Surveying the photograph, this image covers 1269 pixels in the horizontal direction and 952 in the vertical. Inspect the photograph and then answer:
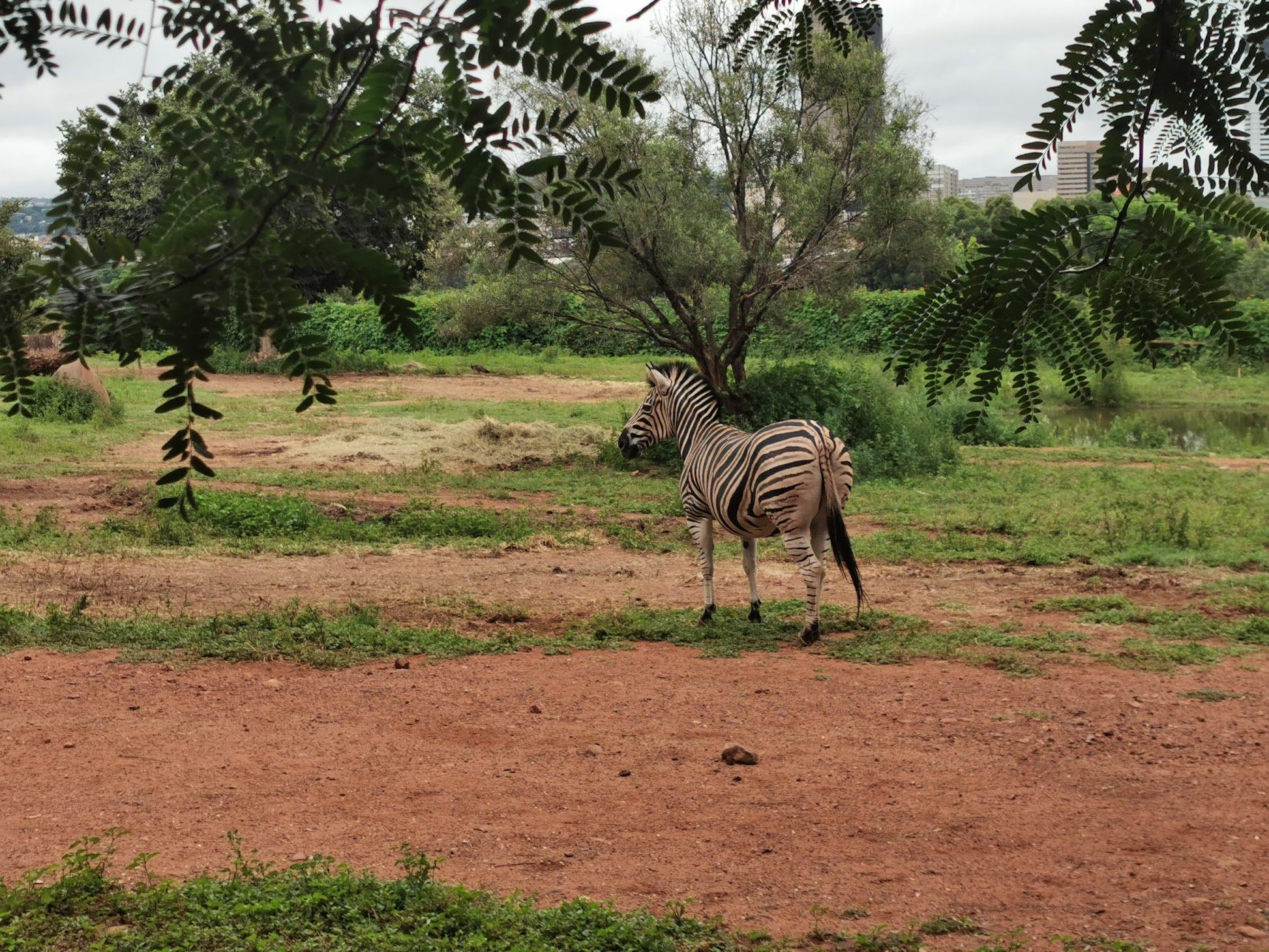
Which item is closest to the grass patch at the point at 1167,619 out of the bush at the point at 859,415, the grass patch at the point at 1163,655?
the grass patch at the point at 1163,655

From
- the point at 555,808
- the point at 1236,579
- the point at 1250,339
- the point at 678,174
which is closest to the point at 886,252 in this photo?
the point at 678,174

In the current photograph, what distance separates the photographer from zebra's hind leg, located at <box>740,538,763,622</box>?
8312 millimetres

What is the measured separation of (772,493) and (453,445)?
29.1 feet

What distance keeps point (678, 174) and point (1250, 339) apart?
503 inches

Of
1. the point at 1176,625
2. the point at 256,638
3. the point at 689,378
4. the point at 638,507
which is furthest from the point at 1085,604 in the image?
the point at 256,638

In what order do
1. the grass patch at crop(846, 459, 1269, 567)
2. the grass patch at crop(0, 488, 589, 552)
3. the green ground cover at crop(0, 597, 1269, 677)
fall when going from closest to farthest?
the green ground cover at crop(0, 597, 1269, 677)
the grass patch at crop(0, 488, 589, 552)
the grass patch at crop(846, 459, 1269, 567)

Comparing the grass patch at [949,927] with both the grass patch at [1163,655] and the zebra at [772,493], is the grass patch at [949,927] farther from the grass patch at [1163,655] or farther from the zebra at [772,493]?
the zebra at [772,493]

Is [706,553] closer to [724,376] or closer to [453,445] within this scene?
[724,376]

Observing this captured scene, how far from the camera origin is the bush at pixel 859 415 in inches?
568

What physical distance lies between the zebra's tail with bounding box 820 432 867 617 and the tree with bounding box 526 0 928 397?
6.37 meters

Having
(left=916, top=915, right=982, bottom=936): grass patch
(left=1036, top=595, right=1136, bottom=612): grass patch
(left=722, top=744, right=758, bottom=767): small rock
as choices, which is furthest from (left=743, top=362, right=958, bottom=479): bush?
(left=916, top=915, right=982, bottom=936): grass patch

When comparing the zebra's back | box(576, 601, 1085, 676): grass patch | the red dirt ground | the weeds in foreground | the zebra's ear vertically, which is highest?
the zebra's ear

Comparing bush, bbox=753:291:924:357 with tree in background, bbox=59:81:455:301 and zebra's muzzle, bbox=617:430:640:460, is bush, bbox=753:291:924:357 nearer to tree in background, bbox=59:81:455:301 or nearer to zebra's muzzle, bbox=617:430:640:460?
zebra's muzzle, bbox=617:430:640:460

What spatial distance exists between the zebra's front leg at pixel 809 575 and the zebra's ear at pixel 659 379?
7.31 ft
